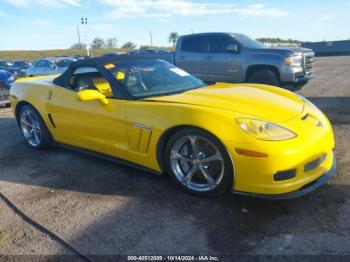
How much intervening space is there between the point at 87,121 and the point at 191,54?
21.0ft

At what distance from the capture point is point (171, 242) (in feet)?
9.02

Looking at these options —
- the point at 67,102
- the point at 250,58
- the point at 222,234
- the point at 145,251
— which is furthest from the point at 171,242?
the point at 250,58

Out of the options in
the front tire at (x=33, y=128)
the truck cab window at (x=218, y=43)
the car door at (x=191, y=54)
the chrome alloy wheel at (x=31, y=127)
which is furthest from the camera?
the car door at (x=191, y=54)

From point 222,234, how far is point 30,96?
3.68 m

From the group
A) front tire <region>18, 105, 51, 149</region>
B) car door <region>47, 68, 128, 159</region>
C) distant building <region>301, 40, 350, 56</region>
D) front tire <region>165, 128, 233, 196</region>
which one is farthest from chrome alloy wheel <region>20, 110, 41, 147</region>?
distant building <region>301, 40, 350, 56</region>

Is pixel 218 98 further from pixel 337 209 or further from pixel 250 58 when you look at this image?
pixel 250 58

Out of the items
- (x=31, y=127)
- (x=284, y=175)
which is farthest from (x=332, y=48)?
(x=284, y=175)

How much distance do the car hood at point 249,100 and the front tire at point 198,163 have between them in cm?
35

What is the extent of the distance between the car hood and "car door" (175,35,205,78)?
19.0ft

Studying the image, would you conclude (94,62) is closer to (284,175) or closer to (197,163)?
(197,163)

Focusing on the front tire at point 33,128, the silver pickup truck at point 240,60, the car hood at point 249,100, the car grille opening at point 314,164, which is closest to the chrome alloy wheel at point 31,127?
the front tire at point 33,128

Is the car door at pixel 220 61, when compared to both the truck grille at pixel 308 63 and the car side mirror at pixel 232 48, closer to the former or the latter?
the car side mirror at pixel 232 48

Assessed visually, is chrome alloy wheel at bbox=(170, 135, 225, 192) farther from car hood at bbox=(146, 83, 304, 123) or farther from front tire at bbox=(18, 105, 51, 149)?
front tire at bbox=(18, 105, 51, 149)

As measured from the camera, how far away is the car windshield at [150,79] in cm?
404
